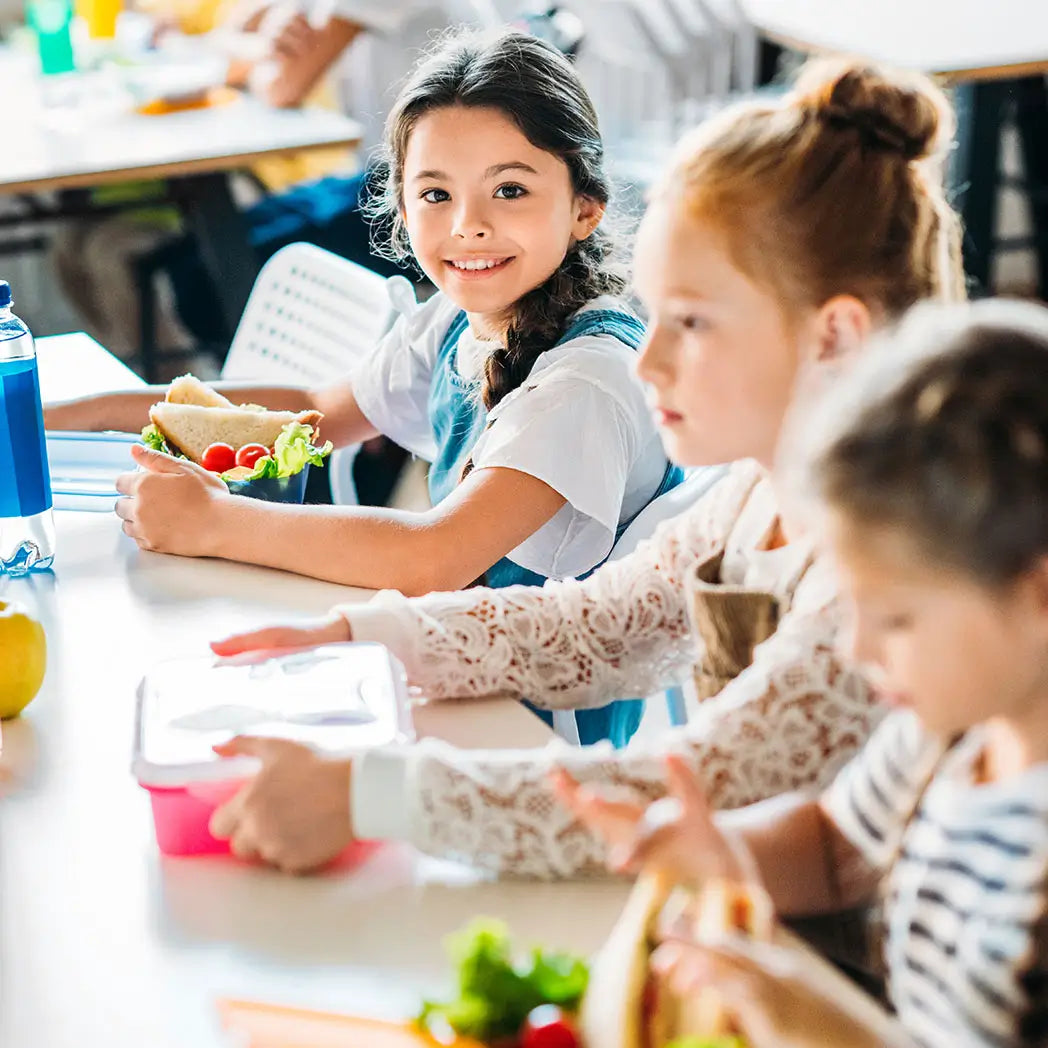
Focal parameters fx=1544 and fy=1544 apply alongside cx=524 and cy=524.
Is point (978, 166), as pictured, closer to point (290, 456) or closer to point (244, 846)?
point (290, 456)

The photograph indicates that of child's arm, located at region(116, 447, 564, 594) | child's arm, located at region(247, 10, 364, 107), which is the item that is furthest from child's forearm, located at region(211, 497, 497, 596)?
child's arm, located at region(247, 10, 364, 107)

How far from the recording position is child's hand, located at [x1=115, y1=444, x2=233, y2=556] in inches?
55.9

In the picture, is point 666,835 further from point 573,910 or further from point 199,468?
point 199,468

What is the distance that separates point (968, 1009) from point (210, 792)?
47 centimetres

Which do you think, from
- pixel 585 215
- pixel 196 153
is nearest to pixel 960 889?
pixel 585 215

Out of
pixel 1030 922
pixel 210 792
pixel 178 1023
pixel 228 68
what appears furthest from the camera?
pixel 228 68

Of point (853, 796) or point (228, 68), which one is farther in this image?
point (228, 68)

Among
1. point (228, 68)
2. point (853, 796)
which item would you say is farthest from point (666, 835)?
point (228, 68)

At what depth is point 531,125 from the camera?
61.1 inches

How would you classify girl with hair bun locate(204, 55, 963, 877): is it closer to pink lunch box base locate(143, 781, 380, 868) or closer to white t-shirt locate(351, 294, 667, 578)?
pink lunch box base locate(143, 781, 380, 868)

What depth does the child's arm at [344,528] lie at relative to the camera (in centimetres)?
138

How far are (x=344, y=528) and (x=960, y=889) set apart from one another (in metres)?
0.79

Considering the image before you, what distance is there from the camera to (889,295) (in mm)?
1029

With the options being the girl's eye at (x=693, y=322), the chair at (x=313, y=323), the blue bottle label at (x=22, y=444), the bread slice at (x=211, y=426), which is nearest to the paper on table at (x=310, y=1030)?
the girl's eye at (x=693, y=322)
